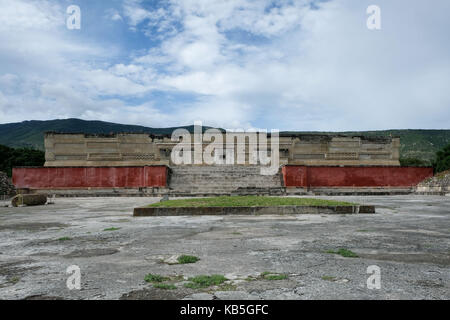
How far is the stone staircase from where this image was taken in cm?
2386

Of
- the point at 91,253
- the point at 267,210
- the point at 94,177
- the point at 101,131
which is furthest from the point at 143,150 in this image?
the point at 101,131

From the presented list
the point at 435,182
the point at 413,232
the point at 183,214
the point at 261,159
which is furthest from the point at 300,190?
the point at 413,232

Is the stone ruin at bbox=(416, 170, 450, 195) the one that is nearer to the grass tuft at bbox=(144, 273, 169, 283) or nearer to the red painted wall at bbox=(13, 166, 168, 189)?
the red painted wall at bbox=(13, 166, 168, 189)

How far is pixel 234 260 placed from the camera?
14.1 feet

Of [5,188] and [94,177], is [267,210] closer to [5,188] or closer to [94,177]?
[94,177]

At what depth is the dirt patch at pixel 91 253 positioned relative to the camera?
4.70m

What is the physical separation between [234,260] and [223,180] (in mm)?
22351

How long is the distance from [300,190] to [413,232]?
18027mm

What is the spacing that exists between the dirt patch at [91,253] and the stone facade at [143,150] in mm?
30937

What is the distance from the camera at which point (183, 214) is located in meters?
10.2

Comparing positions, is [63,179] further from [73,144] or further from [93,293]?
[93,293]

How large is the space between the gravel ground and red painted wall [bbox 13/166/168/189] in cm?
1836

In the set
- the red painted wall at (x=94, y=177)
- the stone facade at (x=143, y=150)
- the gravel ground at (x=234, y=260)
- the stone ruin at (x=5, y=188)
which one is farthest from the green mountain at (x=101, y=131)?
the gravel ground at (x=234, y=260)
